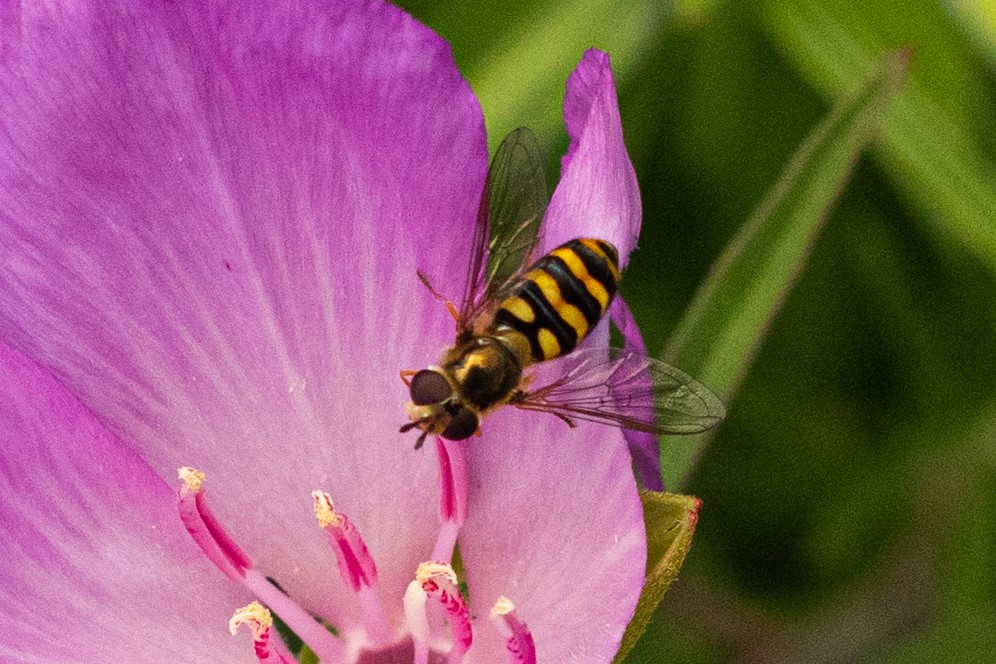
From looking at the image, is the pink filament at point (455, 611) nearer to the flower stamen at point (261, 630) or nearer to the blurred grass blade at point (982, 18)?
the flower stamen at point (261, 630)

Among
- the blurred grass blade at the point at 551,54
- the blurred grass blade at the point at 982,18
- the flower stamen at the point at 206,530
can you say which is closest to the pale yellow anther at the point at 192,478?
the flower stamen at the point at 206,530

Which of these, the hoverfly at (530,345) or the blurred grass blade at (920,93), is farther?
the blurred grass blade at (920,93)

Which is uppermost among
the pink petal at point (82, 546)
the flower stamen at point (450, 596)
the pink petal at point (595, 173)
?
the pink petal at point (595, 173)

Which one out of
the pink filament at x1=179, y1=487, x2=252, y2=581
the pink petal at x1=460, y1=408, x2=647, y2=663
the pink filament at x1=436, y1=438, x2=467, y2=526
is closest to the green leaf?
the pink petal at x1=460, y1=408, x2=647, y2=663

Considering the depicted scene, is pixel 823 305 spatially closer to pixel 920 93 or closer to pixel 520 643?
pixel 920 93

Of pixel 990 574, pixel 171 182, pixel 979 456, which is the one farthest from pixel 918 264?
pixel 171 182

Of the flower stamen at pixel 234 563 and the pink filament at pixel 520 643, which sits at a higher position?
the pink filament at pixel 520 643

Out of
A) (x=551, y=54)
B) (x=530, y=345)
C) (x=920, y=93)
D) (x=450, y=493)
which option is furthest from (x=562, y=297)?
(x=920, y=93)

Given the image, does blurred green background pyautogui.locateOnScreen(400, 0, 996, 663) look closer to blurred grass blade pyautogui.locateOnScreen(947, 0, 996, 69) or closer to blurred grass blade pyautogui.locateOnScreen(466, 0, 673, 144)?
blurred grass blade pyautogui.locateOnScreen(466, 0, 673, 144)
